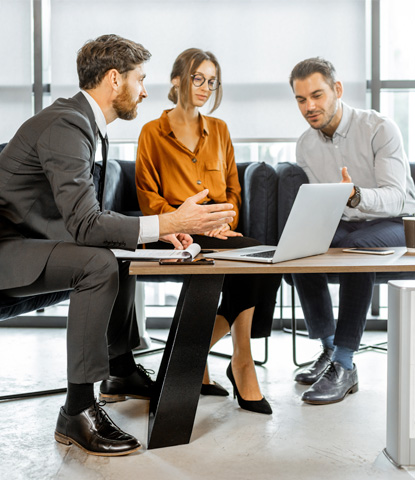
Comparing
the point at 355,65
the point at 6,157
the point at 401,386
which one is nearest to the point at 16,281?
the point at 6,157

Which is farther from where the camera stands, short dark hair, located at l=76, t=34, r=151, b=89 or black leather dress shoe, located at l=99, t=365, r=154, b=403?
black leather dress shoe, located at l=99, t=365, r=154, b=403

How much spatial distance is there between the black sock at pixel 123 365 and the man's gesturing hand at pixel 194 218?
0.63 metres

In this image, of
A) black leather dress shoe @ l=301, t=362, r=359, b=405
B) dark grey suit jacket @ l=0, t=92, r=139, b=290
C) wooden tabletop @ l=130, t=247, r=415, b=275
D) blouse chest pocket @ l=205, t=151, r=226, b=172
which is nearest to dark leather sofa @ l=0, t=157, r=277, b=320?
blouse chest pocket @ l=205, t=151, r=226, b=172

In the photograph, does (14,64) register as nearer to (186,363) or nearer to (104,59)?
(104,59)

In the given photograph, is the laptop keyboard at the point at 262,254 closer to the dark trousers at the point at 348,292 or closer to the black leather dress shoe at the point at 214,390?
the dark trousers at the point at 348,292

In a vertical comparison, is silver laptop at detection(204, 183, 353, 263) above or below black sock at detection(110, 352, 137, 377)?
above

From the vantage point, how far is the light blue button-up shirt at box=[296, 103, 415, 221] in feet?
8.95

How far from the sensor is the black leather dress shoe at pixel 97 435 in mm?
1847

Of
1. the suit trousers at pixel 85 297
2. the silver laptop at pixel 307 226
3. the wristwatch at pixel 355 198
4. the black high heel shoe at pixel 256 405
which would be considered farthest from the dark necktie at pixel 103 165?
the wristwatch at pixel 355 198

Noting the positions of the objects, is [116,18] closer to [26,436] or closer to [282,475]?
[26,436]

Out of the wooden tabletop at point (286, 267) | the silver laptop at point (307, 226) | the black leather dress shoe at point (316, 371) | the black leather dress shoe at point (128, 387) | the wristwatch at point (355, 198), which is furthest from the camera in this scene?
the black leather dress shoe at point (316, 371)

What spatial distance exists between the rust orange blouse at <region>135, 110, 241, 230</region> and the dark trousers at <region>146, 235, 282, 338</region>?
0.94 ft

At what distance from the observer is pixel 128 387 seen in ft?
7.77

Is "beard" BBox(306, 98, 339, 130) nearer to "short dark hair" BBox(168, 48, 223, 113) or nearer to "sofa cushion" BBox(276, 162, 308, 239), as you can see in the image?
"sofa cushion" BBox(276, 162, 308, 239)
